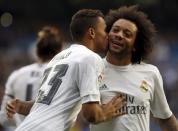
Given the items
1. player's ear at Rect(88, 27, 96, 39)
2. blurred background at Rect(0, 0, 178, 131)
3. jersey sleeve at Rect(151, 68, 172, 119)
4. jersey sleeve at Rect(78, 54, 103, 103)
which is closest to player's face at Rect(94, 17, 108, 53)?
player's ear at Rect(88, 27, 96, 39)

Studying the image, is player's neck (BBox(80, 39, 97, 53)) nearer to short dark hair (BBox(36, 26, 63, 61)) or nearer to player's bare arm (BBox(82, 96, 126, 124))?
player's bare arm (BBox(82, 96, 126, 124))

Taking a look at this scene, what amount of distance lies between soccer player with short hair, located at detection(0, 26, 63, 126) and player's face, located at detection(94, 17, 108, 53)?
8.62ft

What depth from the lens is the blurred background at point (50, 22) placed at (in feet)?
75.4

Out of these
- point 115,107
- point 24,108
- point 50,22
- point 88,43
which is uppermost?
point 88,43

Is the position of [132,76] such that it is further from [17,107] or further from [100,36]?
[17,107]

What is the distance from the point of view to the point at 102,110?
6.52 metres

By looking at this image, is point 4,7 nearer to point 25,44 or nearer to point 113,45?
point 25,44

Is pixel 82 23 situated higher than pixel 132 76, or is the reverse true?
pixel 82 23

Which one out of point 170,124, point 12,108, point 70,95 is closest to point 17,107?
point 12,108

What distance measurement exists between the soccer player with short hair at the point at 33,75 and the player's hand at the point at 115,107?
2.80 metres

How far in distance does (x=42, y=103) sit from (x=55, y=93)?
0.47 feet

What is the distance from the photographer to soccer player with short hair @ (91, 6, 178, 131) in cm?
695

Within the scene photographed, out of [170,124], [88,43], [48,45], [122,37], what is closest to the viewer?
[88,43]

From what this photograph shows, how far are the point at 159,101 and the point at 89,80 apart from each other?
109cm
